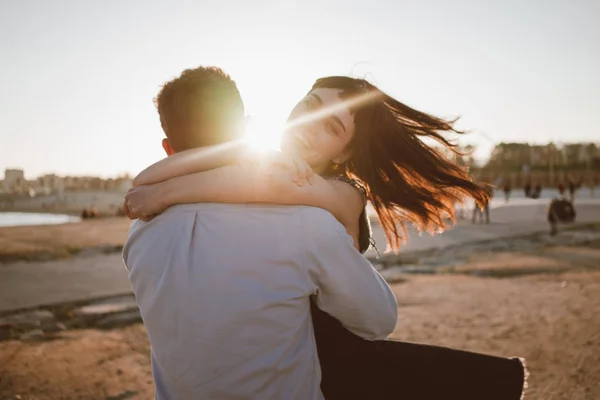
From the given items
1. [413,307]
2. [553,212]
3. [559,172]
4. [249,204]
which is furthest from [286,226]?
[559,172]

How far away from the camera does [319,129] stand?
235 cm

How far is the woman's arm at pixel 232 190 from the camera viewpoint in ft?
4.97

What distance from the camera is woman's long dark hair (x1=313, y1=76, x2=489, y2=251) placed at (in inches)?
100

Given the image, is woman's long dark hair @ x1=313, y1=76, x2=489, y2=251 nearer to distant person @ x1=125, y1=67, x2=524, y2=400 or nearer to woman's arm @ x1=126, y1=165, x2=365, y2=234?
distant person @ x1=125, y1=67, x2=524, y2=400

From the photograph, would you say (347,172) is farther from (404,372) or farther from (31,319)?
(31,319)

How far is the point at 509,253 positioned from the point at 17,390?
38.8 feet

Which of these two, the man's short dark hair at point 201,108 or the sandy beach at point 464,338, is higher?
the man's short dark hair at point 201,108

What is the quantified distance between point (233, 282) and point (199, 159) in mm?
422

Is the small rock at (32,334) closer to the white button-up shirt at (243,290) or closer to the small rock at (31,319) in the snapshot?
the small rock at (31,319)

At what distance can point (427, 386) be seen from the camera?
5.93 ft

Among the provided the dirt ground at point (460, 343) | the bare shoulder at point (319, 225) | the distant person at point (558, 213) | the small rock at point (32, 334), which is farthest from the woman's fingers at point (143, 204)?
the distant person at point (558, 213)

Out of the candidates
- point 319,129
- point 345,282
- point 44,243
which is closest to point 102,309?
point 319,129

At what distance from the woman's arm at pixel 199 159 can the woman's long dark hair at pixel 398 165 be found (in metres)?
0.95

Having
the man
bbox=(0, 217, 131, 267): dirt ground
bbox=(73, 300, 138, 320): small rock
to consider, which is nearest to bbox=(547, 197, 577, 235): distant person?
bbox=(0, 217, 131, 267): dirt ground
